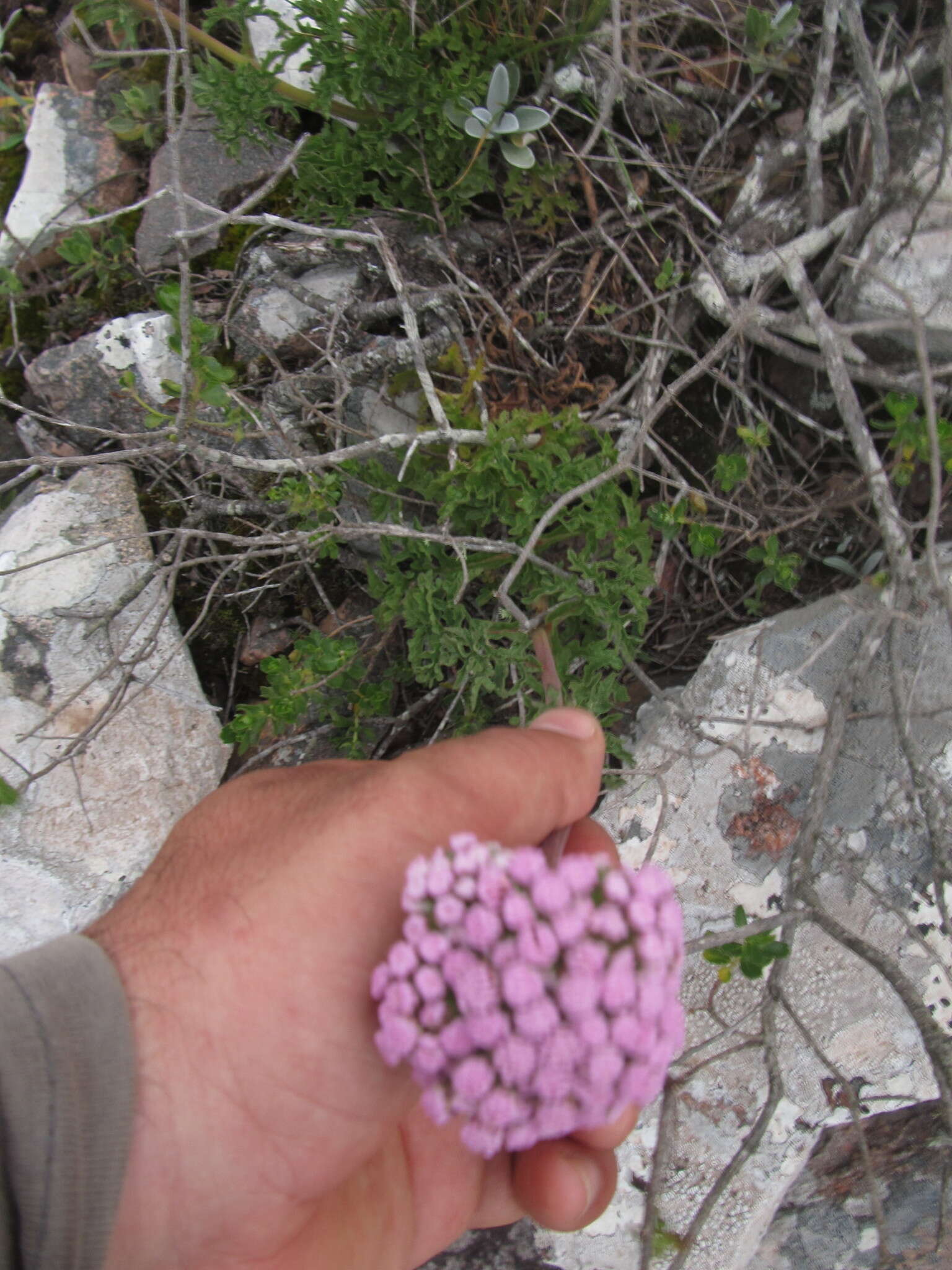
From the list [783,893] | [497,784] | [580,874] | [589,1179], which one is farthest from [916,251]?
[589,1179]

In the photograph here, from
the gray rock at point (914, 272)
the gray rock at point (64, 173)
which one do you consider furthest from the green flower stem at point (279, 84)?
the gray rock at point (914, 272)

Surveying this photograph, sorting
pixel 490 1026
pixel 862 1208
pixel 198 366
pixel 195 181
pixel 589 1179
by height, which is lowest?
pixel 862 1208

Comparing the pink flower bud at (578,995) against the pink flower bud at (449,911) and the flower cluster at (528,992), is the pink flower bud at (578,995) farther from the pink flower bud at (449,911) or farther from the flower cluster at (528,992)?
the pink flower bud at (449,911)

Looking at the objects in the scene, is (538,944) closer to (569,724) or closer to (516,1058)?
(516,1058)

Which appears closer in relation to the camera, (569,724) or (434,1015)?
(434,1015)

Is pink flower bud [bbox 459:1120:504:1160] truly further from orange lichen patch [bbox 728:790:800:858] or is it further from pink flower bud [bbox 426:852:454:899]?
orange lichen patch [bbox 728:790:800:858]

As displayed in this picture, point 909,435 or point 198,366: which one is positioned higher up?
point 198,366

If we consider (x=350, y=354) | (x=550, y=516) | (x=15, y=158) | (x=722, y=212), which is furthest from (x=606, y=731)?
(x=15, y=158)
